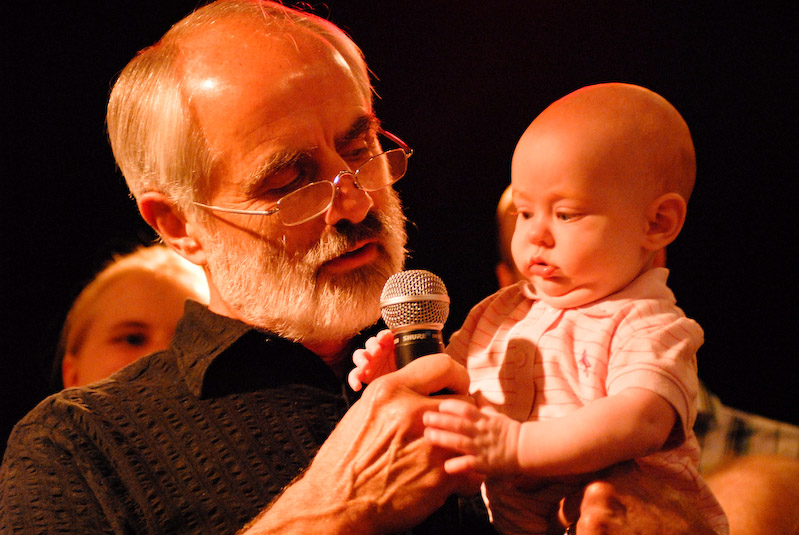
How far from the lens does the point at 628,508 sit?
1245 millimetres

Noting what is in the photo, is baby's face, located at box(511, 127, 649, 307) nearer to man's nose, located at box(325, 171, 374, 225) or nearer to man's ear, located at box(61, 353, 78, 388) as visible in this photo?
man's nose, located at box(325, 171, 374, 225)

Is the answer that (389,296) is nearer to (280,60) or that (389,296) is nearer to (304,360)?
(304,360)

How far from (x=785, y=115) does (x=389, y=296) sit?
215 centimetres

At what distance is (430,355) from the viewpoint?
131cm

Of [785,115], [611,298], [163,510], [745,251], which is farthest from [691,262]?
[163,510]

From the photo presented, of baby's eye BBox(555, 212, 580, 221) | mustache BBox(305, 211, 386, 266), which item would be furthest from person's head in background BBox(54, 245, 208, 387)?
baby's eye BBox(555, 212, 580, 221)

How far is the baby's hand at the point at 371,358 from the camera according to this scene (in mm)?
1438

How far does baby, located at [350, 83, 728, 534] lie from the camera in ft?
3.82

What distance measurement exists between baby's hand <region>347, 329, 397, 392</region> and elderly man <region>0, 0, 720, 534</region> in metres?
0.06

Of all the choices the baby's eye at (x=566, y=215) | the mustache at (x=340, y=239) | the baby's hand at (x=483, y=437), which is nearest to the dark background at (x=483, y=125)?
the mustache at (x=340, y=239)

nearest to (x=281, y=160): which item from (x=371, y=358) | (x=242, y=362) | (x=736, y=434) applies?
(x=242, y=362)

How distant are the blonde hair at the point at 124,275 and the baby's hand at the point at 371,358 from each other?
175 cm

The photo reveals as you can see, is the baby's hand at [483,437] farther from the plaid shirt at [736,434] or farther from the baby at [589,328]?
the plaid shirt at [736,434]

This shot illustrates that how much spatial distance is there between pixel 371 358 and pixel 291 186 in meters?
0.65
